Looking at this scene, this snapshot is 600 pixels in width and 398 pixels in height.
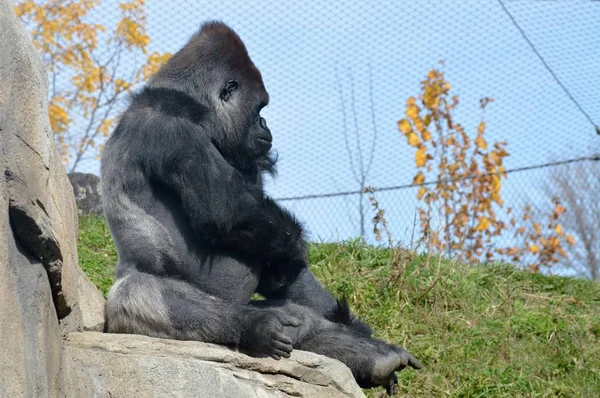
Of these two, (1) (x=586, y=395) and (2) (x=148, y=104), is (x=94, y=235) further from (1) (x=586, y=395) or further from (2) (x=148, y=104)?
(1) (x=586, y=395)

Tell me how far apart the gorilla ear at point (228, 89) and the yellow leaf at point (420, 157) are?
25.9 feet

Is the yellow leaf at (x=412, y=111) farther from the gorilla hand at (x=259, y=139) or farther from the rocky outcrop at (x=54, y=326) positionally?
the rocky outcrop at (x=54, y=326)

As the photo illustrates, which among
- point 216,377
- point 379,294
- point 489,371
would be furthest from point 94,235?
point 216,377

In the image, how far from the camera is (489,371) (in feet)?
19.4

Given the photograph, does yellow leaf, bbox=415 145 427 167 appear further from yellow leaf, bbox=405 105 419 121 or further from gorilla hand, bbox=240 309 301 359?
gorilla hand, bbox=240 309 301 359

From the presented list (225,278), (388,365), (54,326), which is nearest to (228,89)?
(225,278)

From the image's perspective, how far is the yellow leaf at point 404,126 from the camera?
42.0 ft

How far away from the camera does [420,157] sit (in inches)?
500

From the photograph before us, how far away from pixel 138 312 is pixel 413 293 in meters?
2.91

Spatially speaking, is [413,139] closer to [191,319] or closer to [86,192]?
[86,192]

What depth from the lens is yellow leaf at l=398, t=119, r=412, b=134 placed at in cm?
1280

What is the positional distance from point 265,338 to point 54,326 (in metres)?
0.95

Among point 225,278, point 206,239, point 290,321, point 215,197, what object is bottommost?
point 290,321

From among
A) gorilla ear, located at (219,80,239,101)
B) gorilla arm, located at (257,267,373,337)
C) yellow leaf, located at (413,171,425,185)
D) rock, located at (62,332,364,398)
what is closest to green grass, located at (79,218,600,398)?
gorilla arm, located at (257,267,373,337)
